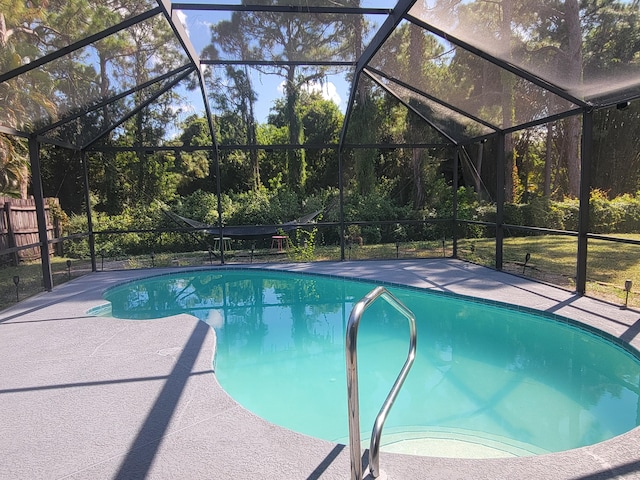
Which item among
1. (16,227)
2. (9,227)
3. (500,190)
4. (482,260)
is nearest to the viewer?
(500,190)

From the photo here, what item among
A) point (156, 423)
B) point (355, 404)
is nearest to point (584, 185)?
point (355, 404)

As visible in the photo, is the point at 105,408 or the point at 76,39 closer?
the point at 105,408

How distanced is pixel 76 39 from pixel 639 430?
645cm

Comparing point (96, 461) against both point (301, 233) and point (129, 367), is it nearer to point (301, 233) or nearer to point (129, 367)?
point (129, 367)

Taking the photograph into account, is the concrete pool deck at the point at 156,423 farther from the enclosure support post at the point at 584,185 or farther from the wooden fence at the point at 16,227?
the wooden fence at the point at 16,227

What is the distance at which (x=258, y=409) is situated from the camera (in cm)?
327

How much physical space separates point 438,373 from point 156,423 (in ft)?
8.63

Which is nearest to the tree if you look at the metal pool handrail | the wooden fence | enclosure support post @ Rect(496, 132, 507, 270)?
enclosure support post @ Rect(496, 132, 507, 270)

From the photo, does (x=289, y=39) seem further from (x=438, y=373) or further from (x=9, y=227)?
(x=9, y=227)

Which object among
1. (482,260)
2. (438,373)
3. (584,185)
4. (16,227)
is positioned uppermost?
(584,185)

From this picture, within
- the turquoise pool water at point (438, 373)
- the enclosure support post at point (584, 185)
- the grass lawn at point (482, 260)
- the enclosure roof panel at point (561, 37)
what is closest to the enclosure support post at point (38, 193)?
the grass lawn at point (482, 260)

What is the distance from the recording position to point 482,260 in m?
9.28

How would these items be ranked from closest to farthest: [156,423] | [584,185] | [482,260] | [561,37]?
1. [156,423]
2. [561,37]
3. [584,185]
4. [482,260]

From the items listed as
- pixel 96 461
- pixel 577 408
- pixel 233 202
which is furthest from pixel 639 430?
pixel 233 202
